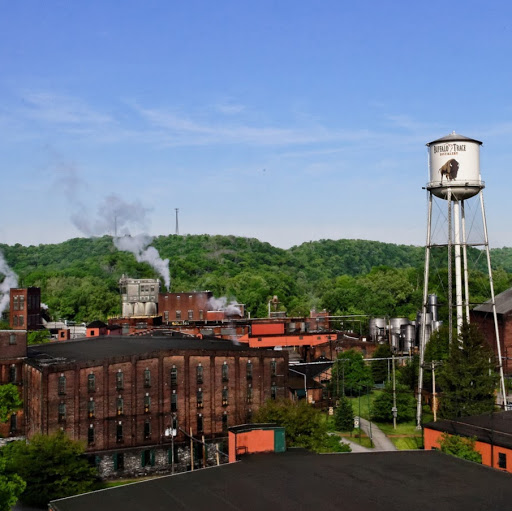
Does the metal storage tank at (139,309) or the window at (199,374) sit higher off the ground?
the metal storage tank at (139,309)

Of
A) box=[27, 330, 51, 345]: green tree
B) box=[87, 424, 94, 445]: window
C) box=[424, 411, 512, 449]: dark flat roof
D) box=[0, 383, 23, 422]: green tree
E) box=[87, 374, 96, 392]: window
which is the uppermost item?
box=[27, 330, 51, 345]: green tree

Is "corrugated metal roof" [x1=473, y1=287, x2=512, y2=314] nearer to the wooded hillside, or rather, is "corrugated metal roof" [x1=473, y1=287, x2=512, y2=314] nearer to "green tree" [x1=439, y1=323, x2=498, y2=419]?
"green tree" [x1=439, y1=323, x2=498, y2=419]

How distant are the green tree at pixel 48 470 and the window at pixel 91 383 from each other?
791 cm

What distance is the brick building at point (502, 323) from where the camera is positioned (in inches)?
3014

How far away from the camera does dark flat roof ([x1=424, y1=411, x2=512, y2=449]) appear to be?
1345 inches

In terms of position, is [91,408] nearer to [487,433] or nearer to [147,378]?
[147,378]

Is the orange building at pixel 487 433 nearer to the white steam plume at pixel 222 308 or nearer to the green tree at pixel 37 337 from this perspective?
the green tree at pixel 37 337

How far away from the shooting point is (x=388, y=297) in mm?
147375

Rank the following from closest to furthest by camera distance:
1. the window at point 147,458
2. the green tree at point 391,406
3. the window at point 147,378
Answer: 1. the window at point 147,458
2. the window at point 147,378
3. the green tree at point 391,406

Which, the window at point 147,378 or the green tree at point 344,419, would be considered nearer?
the window at point 147,378

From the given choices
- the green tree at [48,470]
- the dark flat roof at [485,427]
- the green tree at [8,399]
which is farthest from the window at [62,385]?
the dark flat roof at [485,427]

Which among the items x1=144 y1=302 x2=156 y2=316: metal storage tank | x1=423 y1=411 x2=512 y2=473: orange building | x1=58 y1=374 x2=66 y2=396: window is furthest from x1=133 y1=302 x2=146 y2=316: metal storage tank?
x1=423 y1=411 x2=512 y2=473: orange building

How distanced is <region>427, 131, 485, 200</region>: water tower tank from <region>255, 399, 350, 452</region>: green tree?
829 inches

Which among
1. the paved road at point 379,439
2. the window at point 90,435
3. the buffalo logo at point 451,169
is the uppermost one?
the buffalo logo at point 451,169
